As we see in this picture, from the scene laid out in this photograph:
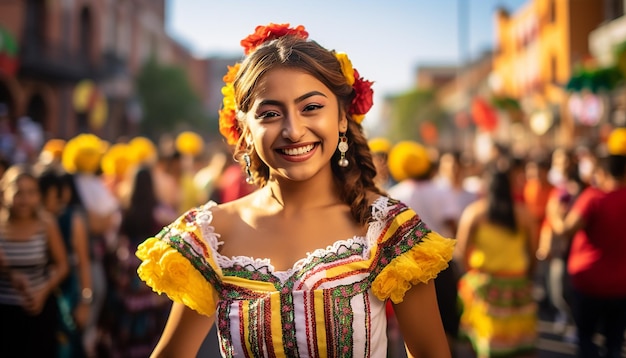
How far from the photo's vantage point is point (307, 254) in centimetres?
208

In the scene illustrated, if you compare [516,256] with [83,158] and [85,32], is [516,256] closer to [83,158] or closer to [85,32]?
[83,158]

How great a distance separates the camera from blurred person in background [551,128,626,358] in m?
4.98

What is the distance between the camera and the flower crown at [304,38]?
2275 millimetres

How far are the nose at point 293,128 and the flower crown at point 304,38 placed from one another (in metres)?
Result: 0.29

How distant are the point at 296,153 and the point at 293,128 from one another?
0.29ft

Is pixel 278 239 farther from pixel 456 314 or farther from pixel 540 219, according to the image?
pixel 540 219

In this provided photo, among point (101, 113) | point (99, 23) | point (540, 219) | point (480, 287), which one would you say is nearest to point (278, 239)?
point (480, 287)

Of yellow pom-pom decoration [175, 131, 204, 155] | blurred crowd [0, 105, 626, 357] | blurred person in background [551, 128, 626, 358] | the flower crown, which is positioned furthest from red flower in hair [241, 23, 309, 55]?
yellow pom-pom decoration [175, 131, 204, 155]

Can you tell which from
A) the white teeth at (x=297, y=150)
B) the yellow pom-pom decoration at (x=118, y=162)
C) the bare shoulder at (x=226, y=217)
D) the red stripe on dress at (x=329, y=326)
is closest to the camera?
the red stripe on dress at (x=329, y=326)

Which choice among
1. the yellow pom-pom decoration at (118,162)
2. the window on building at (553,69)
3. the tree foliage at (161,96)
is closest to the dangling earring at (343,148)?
the yellow pom-pom decoration at (118,162)

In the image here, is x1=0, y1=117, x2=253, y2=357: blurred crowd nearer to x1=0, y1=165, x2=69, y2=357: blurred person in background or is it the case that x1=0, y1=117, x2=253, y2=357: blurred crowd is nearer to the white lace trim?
x1=0, y1=165, x2=69, y2=357: blurred person in background

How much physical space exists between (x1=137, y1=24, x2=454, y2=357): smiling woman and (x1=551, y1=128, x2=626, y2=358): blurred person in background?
334cm

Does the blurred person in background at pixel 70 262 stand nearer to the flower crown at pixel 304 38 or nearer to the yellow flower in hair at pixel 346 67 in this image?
the flower crown at pixel 304 38

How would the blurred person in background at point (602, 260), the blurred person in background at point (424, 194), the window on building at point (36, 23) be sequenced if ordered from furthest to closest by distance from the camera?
the window on building at point (36, 23)
the blurred person in background at point (424, 194)
the blurred person in background at point (602, 260)
